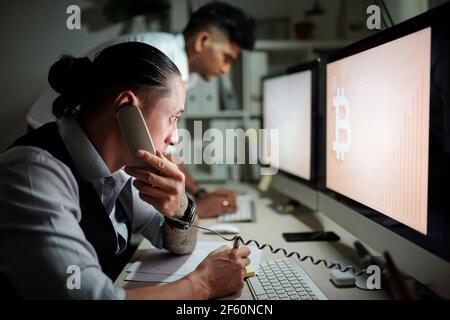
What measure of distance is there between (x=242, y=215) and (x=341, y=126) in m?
0.54

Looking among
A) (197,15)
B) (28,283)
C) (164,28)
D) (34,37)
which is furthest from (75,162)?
(164,28)

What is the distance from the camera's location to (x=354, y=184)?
972mm

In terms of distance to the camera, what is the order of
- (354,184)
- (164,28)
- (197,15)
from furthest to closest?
(164,28) < (197,15) < (354,184)

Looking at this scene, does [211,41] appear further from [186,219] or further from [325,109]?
[186,219]

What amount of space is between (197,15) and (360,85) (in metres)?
1.05

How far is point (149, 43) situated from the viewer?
941 millimetres

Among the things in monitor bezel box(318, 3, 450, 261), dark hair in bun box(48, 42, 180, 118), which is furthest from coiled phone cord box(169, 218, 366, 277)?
dark hair in bun box(48, 42, 180, 118)

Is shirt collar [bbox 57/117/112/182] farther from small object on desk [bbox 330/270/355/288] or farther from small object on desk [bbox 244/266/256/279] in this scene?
small object on desk [bbox 330/270/355/288]

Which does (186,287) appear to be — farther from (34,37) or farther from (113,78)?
(34,37)

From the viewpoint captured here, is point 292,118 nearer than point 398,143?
No

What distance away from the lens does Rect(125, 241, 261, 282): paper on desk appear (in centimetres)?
89

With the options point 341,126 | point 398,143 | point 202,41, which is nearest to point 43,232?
point 398,143

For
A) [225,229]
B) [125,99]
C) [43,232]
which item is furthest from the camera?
[225,229]

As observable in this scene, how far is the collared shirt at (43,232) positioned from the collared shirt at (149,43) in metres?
0.21
